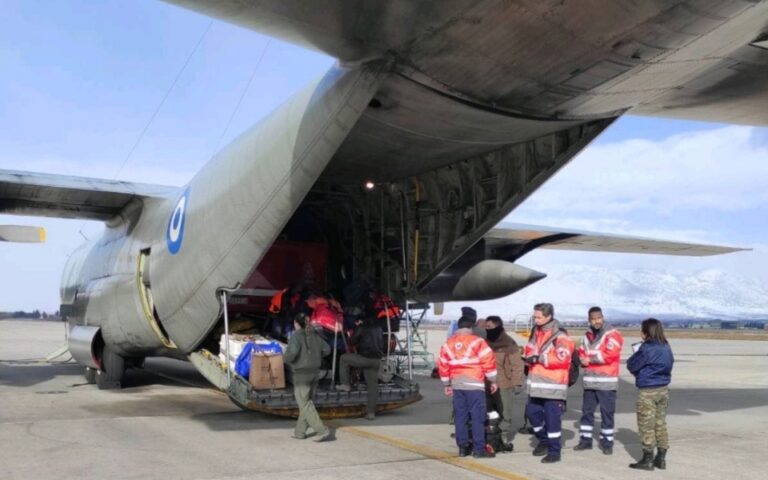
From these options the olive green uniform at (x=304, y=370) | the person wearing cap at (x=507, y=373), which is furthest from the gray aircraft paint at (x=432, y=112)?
the person wearing cap at (x=507, y=373)

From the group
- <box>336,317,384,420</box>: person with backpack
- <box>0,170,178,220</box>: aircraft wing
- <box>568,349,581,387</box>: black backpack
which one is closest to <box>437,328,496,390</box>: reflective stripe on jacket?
<box>568,349,581,387</box>: black backpack

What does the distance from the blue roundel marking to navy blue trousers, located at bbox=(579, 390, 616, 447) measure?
5.85m

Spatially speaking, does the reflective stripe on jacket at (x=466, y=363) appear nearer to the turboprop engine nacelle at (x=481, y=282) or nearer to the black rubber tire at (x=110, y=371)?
the turboprop engine nacelle at (x=481, y=282)

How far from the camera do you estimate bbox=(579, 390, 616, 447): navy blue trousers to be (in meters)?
7.37

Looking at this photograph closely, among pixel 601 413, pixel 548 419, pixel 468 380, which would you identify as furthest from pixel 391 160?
pixel 601 413

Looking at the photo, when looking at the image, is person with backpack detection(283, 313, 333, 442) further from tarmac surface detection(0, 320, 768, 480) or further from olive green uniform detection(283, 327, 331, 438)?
tarmac surface detection(0, 320, 768, 480)

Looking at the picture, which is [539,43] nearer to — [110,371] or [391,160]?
[391,160]

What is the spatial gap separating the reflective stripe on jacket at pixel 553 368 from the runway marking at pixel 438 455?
99 centimetres

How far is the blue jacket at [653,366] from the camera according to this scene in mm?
6812

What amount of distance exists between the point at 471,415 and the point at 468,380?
1.20ft

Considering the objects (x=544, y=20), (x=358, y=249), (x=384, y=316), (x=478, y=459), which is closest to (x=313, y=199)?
(x=358, y=249)

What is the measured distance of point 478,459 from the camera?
6.97 m

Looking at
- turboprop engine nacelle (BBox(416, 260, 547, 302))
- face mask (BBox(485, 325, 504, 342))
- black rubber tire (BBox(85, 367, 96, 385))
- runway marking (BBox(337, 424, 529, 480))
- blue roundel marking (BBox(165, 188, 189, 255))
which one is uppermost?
blue roundel marking (BBox(165, 188, 189, 255))

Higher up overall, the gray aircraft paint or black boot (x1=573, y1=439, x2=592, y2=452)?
the gray aircraft paint
